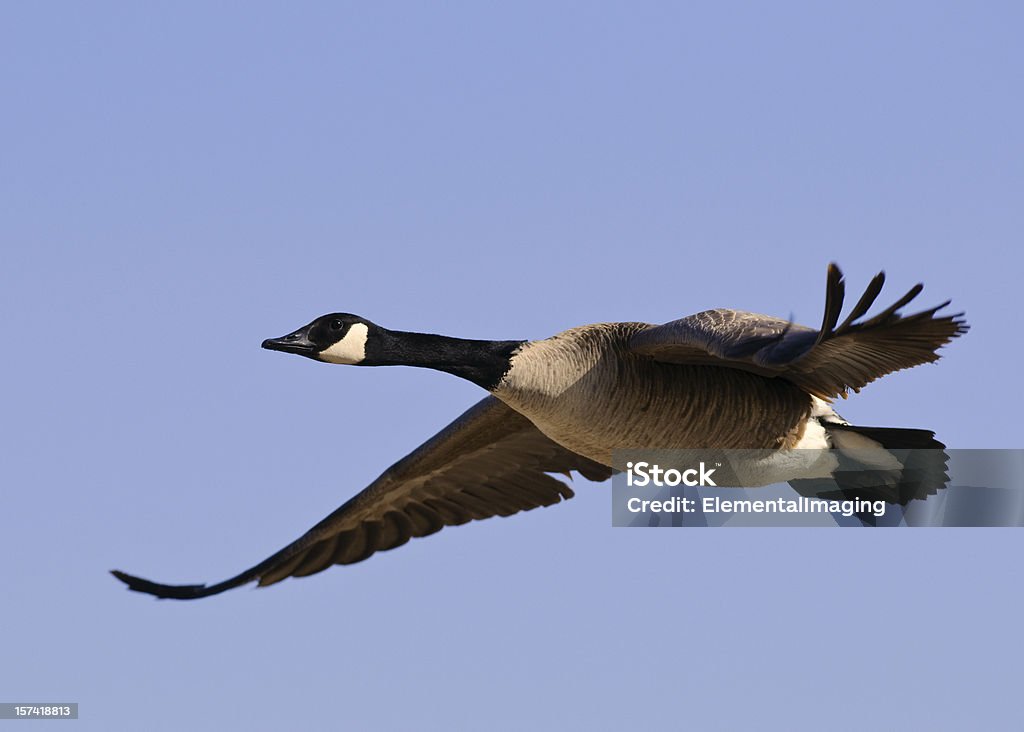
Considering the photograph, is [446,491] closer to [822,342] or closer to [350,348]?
[350,348]

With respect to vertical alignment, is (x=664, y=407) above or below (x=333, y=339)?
below

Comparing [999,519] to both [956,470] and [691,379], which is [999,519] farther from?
[691,379]

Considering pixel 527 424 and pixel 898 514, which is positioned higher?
pixel 527 424

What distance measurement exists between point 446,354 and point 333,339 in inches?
31.3

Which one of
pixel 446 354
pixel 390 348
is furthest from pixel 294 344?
pixel 446 354

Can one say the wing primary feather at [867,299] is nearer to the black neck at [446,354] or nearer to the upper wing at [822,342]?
the upper wing at [822,342]

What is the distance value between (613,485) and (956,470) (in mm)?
2459

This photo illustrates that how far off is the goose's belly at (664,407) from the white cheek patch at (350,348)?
1.16 metres

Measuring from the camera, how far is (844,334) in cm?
774

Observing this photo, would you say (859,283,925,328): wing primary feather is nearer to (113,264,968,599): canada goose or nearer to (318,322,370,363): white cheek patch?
(113,264,968,599): canada goose

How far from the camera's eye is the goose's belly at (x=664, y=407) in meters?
9.26

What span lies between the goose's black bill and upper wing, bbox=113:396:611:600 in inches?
77.5

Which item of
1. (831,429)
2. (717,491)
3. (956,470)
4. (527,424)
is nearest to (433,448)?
(527,424)

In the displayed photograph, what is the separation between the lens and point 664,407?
9.31 metres
